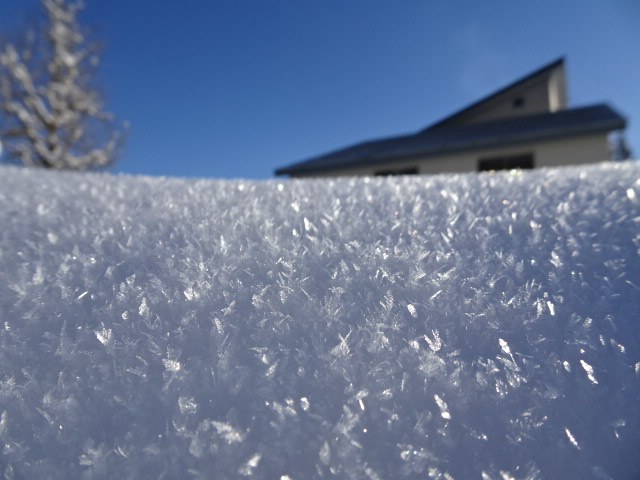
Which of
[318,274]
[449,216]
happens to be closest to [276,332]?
[318,274]

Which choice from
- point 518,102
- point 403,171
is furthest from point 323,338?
point 518,102

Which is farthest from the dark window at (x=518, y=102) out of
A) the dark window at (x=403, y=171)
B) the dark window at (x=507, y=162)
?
the dark window at (x=403, y=171)

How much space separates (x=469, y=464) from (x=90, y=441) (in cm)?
22

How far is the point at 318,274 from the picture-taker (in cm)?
30

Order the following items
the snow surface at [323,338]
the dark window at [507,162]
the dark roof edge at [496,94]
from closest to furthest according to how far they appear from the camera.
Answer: the snow surface at [323,338], the dark window at [507,162], the dark roof edge at [496,94]

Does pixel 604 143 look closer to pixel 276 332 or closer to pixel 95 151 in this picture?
pixel 276 332

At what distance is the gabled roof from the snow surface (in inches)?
244

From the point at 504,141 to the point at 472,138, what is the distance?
0.60 m

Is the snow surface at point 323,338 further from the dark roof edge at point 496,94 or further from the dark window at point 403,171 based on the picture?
the dark roof edge at point 496,94

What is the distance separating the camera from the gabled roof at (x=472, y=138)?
5.36m

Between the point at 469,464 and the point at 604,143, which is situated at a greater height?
the point at 604,143

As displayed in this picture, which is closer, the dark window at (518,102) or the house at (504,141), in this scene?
the house at (504,141)

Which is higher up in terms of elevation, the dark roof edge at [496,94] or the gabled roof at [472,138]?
the dark roof edge at [496,94]

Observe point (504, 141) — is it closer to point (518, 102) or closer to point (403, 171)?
point (403, 171)
